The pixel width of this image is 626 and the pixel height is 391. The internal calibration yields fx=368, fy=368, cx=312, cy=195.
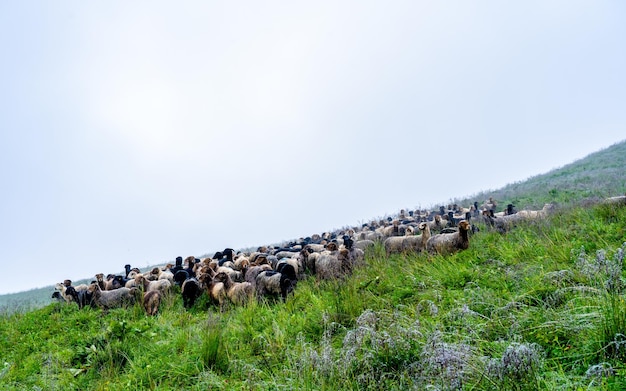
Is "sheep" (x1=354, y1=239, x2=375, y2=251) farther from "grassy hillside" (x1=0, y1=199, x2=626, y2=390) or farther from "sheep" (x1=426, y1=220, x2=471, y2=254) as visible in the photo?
"sheep" (x1=426, y1=220, x2=471, y2=254)

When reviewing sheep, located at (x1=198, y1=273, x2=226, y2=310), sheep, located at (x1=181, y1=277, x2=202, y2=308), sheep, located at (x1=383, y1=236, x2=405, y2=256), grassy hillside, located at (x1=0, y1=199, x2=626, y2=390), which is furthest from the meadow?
sheep, located at (x1=383, y1=236, x2=405, y2=256)

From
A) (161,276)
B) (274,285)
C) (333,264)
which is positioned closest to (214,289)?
(274,285)

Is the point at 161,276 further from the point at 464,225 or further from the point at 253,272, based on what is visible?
the point at 464,225

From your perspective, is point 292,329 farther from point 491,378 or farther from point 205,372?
point 491,378

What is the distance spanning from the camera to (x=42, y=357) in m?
7.62

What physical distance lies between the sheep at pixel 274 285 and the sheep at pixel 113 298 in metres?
4.50

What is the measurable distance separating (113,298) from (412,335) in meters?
10.6

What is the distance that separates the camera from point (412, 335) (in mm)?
4039

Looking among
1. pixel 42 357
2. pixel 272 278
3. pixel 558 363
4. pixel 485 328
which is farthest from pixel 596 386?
pixel 42 357

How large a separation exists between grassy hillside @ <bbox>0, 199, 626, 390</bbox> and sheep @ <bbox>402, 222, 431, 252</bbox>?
4.67ft

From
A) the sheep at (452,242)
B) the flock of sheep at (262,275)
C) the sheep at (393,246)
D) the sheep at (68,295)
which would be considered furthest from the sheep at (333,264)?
the sheep at (68,295)

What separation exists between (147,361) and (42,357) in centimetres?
351

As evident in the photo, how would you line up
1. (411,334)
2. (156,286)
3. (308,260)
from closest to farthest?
(411,334) < (156,286) < (308,260)

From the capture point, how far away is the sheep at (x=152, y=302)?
9.99 meters
